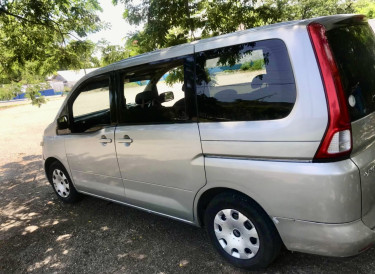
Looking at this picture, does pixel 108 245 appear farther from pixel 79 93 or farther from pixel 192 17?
pixel 192 17

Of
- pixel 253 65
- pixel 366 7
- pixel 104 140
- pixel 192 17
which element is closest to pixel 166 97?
pixel 104 140

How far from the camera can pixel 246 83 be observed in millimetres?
2346

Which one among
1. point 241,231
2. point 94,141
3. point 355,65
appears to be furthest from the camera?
point 94,141

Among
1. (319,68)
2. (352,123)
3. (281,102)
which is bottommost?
(352,123)

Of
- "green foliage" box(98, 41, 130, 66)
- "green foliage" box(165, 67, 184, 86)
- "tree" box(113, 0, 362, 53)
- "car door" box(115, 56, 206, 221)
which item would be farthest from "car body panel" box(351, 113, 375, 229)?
"green foliage" box(98, 41, 130, 66)

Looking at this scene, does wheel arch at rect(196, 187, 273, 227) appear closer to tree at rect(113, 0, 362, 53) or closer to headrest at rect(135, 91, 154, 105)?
headrest at rect(135, 91, 154, 105)

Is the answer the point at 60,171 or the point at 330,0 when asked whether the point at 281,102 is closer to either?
the point at 60,171

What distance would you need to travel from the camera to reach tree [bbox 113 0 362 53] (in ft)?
16.8

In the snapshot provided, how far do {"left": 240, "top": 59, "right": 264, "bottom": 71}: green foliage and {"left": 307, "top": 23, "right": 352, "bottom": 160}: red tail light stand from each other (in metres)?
0.37

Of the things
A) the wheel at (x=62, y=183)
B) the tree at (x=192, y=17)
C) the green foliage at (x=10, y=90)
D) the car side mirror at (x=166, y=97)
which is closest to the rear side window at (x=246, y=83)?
Answer: the car side mirror at (x=166, y=97)

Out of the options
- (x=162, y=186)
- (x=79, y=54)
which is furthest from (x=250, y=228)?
(x=79, y=54)

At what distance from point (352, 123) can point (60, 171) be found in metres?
3.79

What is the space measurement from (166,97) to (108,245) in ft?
5.47

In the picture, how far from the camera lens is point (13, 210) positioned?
188 inches
